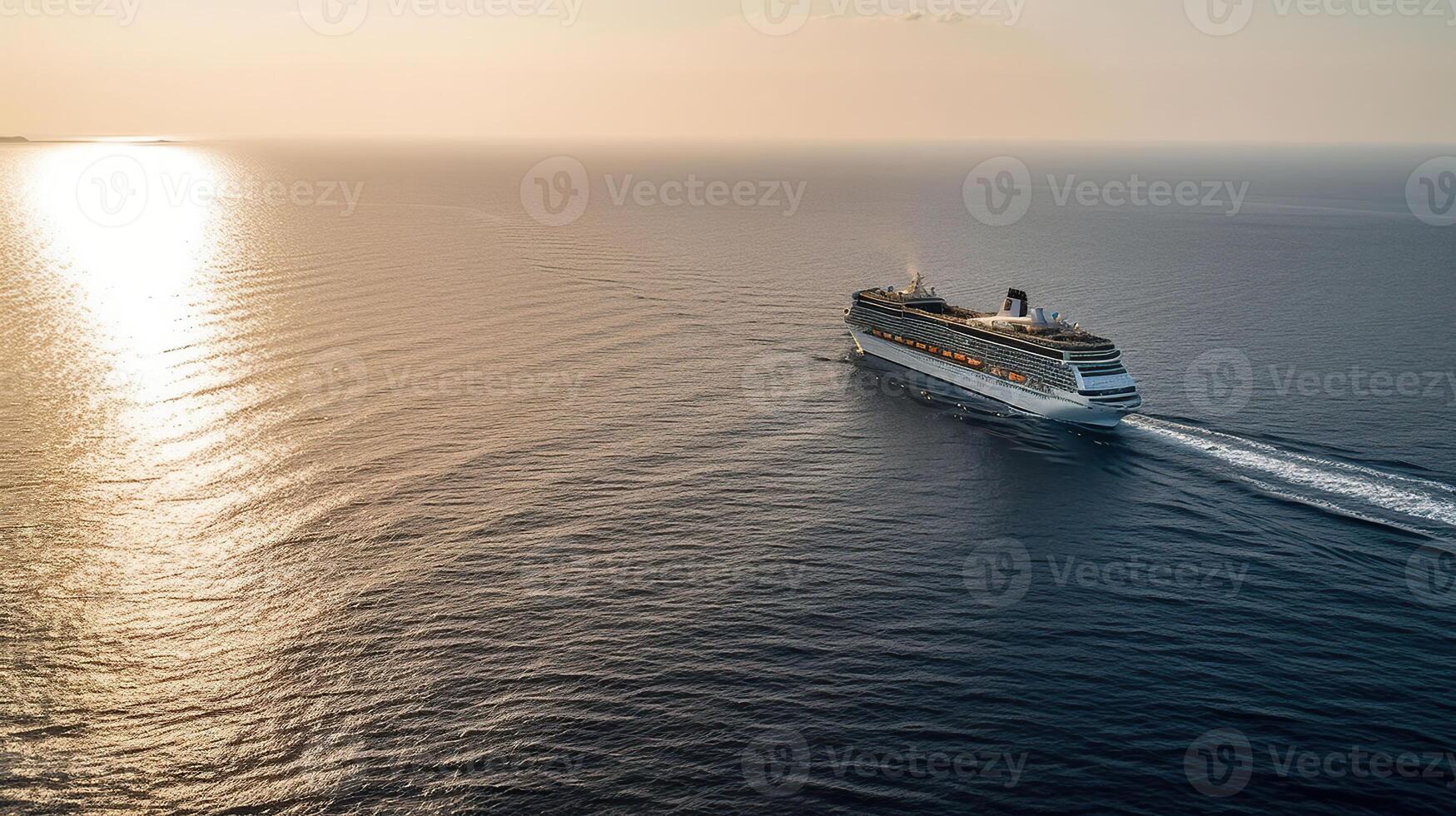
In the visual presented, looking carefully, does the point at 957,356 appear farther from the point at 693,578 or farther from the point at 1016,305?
the point at 693,578

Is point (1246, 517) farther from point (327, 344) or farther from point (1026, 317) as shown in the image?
point (327, 344)

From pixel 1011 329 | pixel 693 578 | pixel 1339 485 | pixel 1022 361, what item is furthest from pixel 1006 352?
pixel 693 578

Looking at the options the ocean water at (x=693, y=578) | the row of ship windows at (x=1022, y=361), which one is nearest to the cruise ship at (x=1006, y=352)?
the row of ship windows at (x=1022, y=361)

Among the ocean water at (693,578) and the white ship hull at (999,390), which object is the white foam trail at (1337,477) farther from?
the white ship hull at (999,390)

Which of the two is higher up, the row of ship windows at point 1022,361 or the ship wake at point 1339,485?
the row of ship windows at point 1022,361

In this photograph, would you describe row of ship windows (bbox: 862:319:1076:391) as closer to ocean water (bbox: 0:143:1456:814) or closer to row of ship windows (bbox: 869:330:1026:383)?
row of ship windows (bbox: 869:330:1026:383)

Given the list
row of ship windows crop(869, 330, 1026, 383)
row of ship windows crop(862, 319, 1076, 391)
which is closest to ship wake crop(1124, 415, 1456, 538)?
row of ship windows crop(862, 319, 1076, 391)
